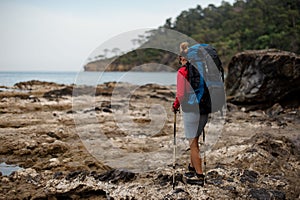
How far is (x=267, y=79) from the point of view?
39.1 feet

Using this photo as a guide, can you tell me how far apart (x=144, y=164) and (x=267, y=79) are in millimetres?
8445

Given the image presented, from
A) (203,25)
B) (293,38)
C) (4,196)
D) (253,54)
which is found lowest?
(4,196)

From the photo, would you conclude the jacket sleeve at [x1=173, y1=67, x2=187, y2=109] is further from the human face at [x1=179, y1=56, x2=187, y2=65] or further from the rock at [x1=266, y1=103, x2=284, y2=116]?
the rock at [x1=266, y1=103, x2=284, y2=116]

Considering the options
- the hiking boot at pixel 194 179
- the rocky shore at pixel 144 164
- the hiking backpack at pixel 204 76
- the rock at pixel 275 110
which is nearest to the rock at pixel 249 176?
the rocky shore at pixel 144 164

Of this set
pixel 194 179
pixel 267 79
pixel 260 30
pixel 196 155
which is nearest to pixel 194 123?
pixel 196 155

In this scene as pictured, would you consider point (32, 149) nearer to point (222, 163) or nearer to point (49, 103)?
point (222, 163)

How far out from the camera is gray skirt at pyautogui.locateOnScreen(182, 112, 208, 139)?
14.6 feet

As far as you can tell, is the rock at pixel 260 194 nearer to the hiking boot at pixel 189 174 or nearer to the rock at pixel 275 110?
the hiking boot at pixel 189 174

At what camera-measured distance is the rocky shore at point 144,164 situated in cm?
429

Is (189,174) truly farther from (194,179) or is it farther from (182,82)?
(182,82)

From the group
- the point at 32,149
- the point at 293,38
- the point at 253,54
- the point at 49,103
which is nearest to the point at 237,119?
the point at 253,54

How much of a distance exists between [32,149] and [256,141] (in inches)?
204

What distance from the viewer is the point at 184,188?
4344 mm

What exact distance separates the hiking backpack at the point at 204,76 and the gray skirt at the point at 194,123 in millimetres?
178
